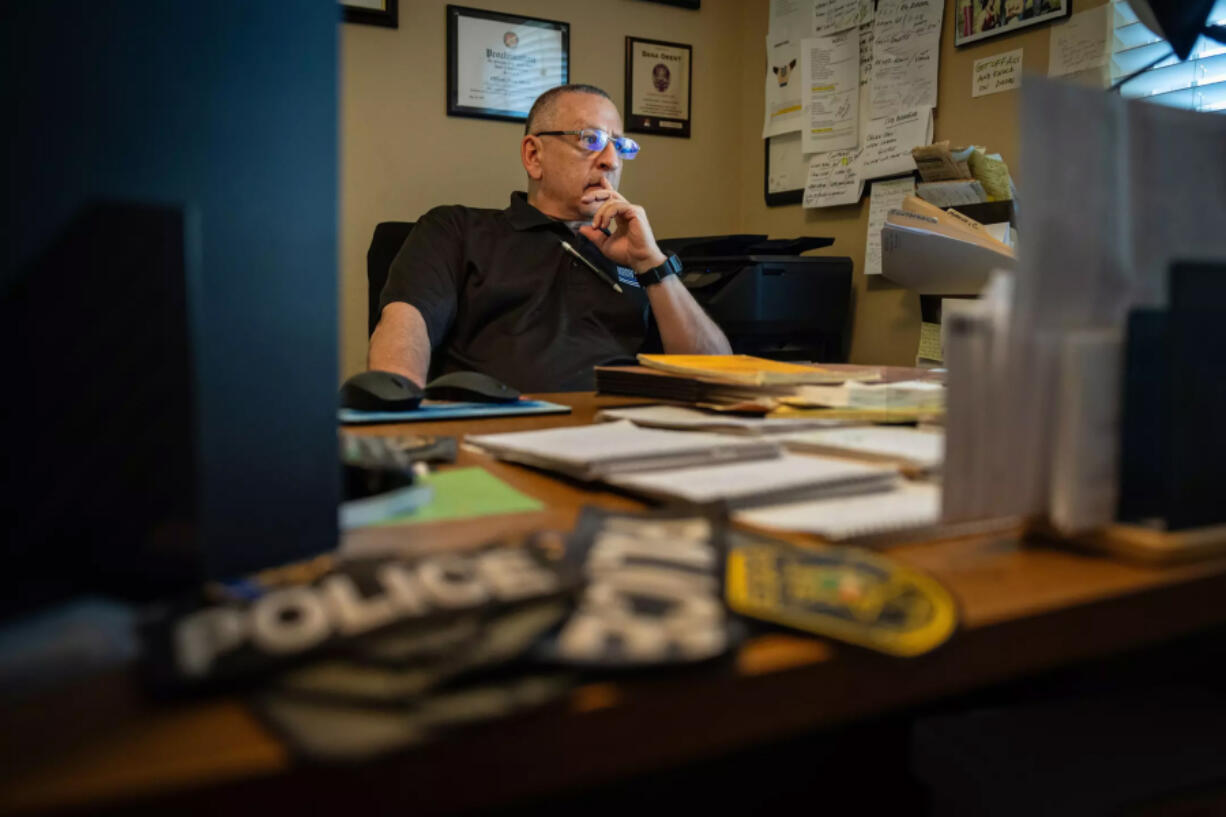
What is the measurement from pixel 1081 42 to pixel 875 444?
1616 mm

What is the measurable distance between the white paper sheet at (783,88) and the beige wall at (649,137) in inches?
2.9

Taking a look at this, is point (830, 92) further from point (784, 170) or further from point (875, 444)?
point (875, 444)

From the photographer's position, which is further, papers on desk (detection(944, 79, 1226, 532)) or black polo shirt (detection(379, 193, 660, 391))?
black polo shirt (detection(379, 193, 660, 391))

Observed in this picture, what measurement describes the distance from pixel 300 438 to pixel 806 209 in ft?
7.91

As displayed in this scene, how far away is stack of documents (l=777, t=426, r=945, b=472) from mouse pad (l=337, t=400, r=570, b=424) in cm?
35

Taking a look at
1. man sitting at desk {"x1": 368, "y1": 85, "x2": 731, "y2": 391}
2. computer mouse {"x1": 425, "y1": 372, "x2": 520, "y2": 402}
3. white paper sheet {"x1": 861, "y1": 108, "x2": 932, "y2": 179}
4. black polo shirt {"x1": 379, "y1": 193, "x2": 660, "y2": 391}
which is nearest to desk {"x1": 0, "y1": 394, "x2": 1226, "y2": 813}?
computer mouse {"x1": 425, "y1": 372, "x2": 520, "y2": 402}

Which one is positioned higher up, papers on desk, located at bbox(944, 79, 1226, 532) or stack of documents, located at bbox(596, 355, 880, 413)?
papers on desk, located at bbox(944, 79, 1226, 532)

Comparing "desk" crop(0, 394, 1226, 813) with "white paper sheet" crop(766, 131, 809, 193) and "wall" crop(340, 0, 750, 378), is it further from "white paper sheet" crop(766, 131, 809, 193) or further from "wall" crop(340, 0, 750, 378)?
"white paper sheet" crop(766, 131, 809, 193)

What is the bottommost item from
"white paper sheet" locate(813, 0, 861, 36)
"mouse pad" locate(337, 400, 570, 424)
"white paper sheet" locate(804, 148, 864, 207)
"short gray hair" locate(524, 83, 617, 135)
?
"mouse pad" locate(337, 400, 570, 424)

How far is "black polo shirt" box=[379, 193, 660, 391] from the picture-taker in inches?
72.4

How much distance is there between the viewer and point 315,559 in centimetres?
36

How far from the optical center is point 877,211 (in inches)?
88.8

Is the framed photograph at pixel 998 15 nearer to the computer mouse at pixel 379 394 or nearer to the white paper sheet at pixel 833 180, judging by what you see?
the white paper sheet at pixel 833 180

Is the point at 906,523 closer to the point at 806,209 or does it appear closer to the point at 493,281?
the point at 493,281
